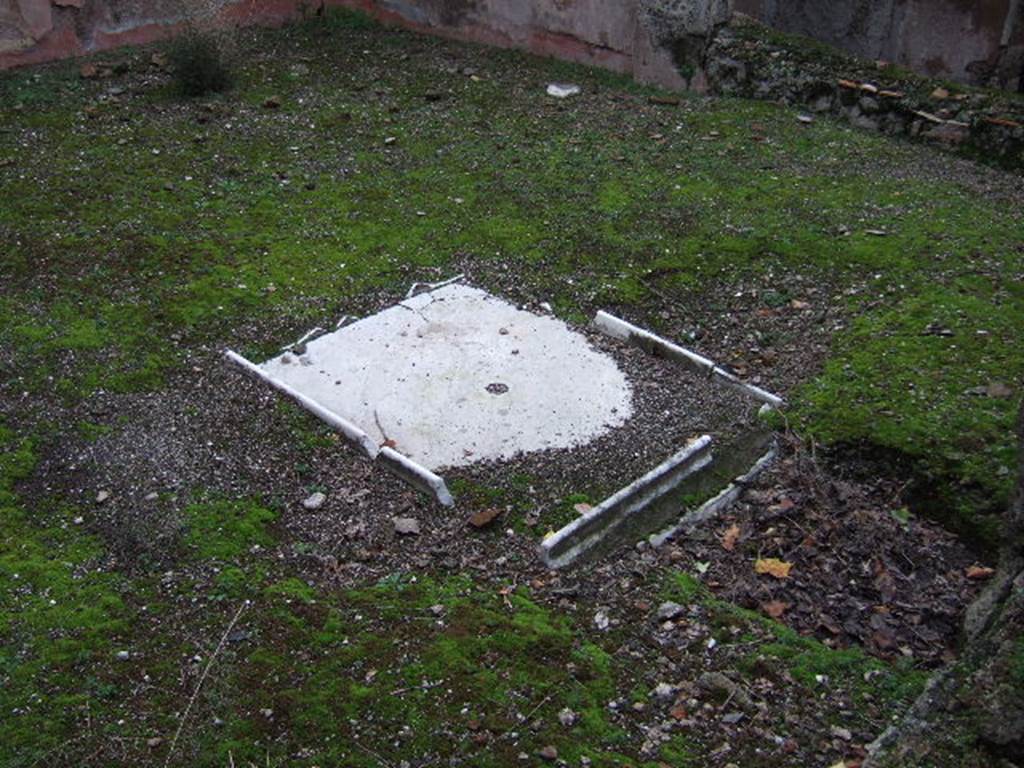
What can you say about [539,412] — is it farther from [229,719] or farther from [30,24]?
[30,24]

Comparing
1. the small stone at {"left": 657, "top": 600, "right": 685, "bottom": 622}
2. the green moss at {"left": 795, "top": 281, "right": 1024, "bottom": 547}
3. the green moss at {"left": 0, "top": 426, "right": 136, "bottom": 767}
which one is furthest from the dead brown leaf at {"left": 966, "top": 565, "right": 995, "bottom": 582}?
the green moss at {"left": 0, "top": 426, "right": 136, "bottom": 767}

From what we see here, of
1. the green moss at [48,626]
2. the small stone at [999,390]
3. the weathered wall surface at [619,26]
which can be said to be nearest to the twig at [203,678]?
the green moss at [48,626]

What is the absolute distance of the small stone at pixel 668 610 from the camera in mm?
3734

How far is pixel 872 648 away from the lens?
374 centimetres

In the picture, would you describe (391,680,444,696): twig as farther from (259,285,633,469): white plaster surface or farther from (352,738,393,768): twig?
(259,285,633,469): white plaster surface

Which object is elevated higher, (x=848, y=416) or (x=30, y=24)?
(x=30, y=24)

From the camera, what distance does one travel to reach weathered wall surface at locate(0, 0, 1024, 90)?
8.25 meters

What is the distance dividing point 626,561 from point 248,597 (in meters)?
1.43

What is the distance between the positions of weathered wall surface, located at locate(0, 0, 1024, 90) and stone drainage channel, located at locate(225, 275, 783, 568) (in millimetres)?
3551

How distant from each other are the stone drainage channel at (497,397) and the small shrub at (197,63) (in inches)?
136

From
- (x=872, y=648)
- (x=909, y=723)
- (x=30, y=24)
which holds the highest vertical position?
(x=30, y=24)

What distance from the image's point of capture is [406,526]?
4.18 m

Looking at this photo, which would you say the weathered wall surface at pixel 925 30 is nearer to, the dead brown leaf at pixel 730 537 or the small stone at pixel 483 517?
the dead brown leaf at pixel 730 537

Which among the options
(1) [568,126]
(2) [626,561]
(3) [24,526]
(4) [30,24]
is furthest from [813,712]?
(4) [30,24]
